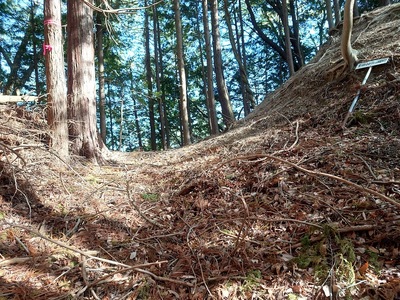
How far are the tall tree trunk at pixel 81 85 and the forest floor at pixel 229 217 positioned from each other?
1.33 feet

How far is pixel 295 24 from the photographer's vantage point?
1473cm

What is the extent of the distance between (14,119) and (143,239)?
218 cm

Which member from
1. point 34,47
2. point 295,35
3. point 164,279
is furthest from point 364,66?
point 34,47

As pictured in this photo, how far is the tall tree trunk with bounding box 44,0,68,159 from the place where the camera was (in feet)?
12.6

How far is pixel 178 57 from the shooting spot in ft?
33.1

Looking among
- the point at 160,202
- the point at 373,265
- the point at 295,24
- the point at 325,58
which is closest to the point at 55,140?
the point at 160,202

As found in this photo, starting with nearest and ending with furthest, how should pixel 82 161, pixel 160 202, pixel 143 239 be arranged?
pixel 143 239
pixel 160 202
pixel 82 161

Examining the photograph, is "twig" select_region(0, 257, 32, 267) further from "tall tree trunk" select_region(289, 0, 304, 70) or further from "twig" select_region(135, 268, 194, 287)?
"tall tree trunk" select_region(289, 0, 304, 70)

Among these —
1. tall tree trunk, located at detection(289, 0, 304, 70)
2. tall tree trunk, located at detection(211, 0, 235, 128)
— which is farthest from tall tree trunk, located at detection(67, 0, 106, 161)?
tall tree trunk, located at detection(289, 0, 304, 70)

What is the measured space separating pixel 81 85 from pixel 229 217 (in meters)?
3.60

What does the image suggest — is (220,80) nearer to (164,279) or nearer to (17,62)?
(164,279)

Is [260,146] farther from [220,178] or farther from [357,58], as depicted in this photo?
[357,58]

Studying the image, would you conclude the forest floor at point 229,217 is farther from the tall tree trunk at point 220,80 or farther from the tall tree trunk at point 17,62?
the tall tree trunk at point 17,62

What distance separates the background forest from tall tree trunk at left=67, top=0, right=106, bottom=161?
480cm
